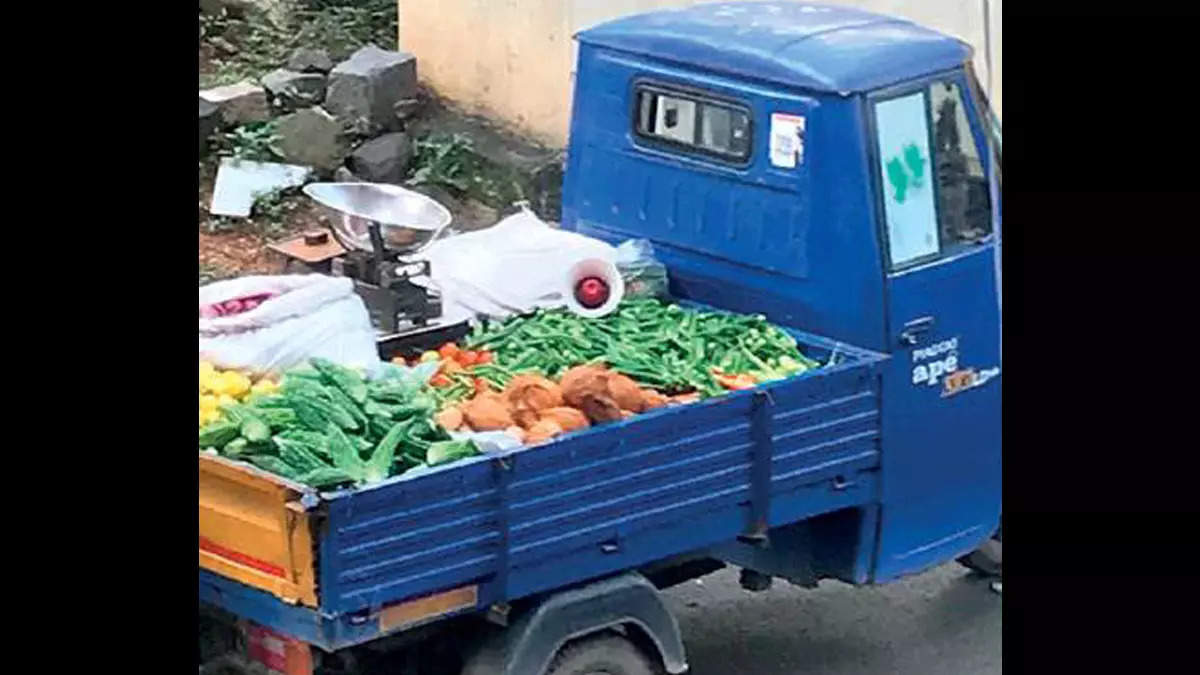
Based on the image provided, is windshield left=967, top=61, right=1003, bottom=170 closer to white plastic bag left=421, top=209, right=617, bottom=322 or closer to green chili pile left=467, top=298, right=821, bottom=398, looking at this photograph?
green chili pile left=467, top=298, right=821, bottom=398

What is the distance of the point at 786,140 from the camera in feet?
20.6

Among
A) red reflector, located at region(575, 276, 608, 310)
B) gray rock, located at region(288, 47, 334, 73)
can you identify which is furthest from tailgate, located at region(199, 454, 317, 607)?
gray rock, located at region(288, 47, 334, 73)

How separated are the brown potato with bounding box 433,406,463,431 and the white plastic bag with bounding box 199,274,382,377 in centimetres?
32

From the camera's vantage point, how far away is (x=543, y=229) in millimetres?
6691

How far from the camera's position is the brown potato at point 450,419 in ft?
18.1

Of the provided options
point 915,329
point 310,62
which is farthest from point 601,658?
point 310,62

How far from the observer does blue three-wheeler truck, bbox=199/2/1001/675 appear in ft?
16.9

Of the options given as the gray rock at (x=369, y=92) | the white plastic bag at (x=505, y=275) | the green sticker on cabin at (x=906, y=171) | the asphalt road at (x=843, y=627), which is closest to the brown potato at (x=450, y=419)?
the white plastic bag at (x=505, y=275)

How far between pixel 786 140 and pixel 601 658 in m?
1.64

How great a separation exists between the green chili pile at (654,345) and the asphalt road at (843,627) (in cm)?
126

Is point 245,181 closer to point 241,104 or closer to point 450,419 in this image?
point 241,104

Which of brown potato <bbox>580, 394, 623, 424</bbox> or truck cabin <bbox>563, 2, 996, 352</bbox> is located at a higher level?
truck cabin <bbox>563, 2, 996, 352</bbox>

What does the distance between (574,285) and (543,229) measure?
292mm

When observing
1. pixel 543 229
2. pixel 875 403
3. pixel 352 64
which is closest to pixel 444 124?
pixel 352 64
